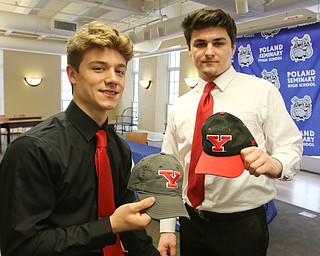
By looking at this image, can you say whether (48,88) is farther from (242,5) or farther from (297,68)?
(297,68)

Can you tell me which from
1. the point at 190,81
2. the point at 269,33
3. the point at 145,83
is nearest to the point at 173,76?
the point at 145,83

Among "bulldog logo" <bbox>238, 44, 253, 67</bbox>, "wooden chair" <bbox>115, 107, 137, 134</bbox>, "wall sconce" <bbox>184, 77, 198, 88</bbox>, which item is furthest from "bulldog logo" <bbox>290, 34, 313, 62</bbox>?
"wooden chair" <bbox>115, 107, 137, 134</bbox>

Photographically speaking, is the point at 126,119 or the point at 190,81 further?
the point at 126,119

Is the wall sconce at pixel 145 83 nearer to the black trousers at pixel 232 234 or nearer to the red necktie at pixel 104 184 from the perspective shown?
the black trousers at pixel 232 234

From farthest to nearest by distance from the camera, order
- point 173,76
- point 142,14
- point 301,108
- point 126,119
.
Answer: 1. point 126,119
2. point 173,76
3. point 142,14
4. point 301,108

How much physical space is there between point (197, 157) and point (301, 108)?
9.92 ft

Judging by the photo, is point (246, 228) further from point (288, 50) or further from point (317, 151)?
point (288, 50)

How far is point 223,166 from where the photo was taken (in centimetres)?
98

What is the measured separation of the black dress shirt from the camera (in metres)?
0.78

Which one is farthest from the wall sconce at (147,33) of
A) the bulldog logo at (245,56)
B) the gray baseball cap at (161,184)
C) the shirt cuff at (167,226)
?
the gray baseball cap at (161,184)

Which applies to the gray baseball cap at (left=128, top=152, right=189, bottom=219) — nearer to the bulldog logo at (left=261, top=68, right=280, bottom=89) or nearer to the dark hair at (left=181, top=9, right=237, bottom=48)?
the dark hair at (left=181, top=9, right=237, bottom=48)

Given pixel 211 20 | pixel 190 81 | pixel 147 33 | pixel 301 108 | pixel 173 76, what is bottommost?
pixel 301 108

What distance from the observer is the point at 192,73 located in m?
8.16

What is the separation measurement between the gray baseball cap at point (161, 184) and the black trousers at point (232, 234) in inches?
18.7
